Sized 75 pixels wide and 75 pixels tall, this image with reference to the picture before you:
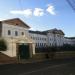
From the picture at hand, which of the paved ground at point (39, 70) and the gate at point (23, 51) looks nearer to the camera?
the paved ground at point (39, 70)

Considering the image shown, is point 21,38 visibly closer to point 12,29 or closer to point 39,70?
point 39,70

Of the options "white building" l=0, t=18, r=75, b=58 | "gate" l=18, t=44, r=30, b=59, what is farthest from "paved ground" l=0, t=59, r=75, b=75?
"gate" l=18, t=44, r=30, b=59

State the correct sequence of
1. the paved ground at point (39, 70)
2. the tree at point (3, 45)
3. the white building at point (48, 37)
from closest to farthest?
1. the paved ground at point (39, 70)
2. the tree at point (3, 45)
3. the white building at point (48, 37)

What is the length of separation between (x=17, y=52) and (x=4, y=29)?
1416 inches

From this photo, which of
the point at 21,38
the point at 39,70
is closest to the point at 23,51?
the point at 21,38

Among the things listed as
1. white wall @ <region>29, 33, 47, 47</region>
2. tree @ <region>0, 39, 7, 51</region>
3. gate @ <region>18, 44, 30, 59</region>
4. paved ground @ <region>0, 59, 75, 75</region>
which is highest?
white wall @ <region>29, 33, 47, 47</region>

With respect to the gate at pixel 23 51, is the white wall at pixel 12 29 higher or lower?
higher

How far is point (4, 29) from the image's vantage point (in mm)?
79812

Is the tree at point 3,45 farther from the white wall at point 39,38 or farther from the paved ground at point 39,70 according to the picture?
the white wall at point 39,38

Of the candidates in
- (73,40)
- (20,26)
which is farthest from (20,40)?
(73,40)

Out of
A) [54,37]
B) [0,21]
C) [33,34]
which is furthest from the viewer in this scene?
[54,37]

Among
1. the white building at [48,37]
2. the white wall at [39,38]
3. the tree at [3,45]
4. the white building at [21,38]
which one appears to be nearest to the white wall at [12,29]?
the white building at [21,38]

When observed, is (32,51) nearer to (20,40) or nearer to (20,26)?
(20,40)

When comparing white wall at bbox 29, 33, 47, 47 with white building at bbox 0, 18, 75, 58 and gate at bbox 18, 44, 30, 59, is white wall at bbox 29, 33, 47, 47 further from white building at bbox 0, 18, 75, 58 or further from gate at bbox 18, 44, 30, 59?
gate at bbox 18, 44, 30, 59
